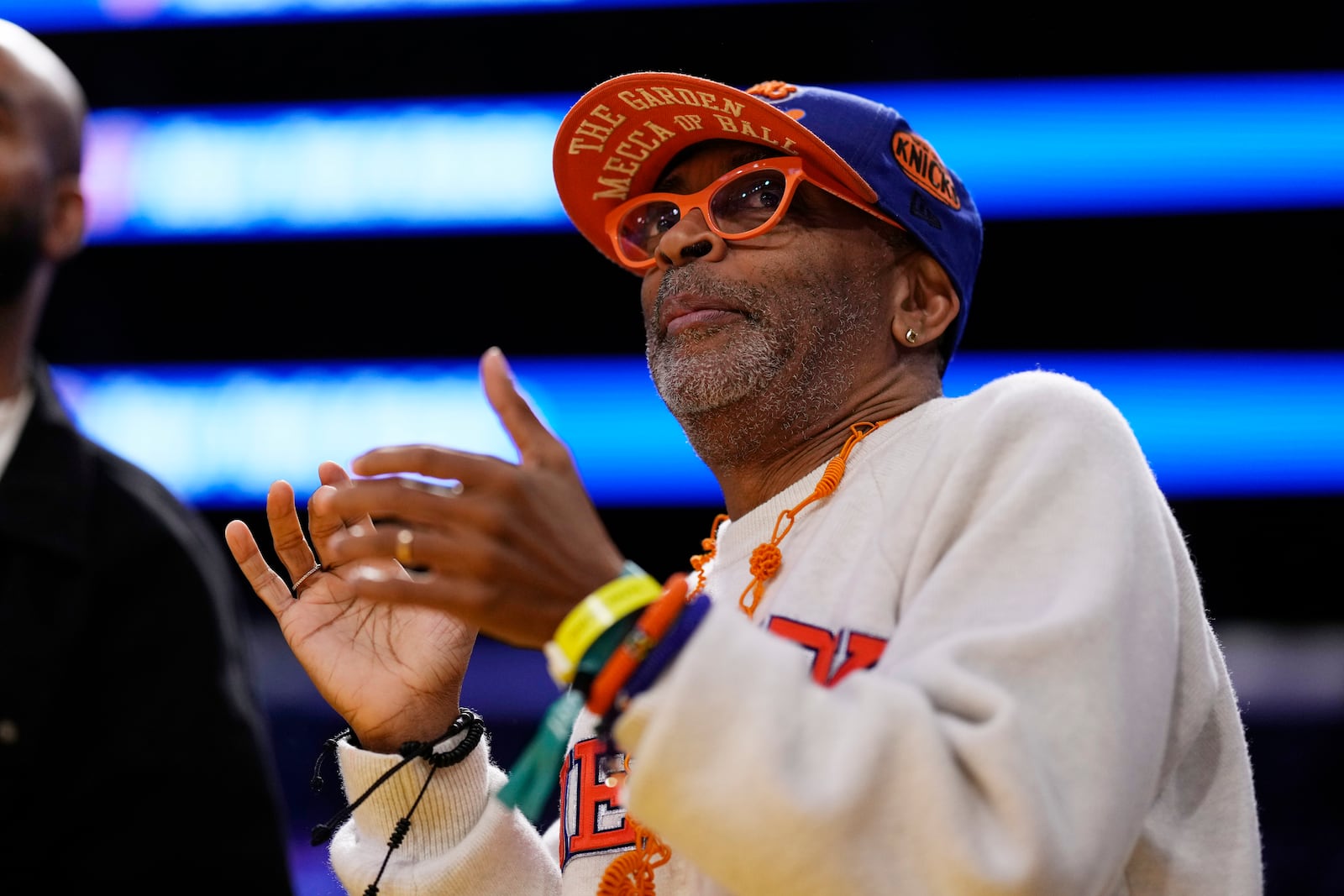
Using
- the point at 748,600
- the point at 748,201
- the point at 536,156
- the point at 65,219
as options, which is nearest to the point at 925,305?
the point at 748,201

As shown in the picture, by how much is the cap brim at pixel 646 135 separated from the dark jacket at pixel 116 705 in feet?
3.63

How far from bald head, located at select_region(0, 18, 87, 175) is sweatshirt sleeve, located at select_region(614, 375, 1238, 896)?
2.02ft

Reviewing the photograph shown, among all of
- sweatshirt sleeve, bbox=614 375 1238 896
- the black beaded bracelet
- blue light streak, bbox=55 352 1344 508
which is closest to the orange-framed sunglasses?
sweatshirt sleeve, bbox=614 375 1238 896

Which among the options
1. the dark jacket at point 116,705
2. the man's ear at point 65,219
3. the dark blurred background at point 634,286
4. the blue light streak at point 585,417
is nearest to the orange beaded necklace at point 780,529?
the dark jacket at point 116,705

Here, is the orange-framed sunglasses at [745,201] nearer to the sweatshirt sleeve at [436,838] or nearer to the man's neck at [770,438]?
the man's neck at [770,438]

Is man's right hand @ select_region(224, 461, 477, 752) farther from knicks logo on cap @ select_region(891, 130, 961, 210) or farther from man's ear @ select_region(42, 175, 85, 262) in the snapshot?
knicks logo on cap @ select_region(891, 130, 961, 210)

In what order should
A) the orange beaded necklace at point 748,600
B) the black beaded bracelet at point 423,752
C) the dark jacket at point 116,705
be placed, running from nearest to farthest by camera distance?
1. the dark jacket at point 116,705
2. the orange beaded necklace at point 748,600
3. the black beaded bracelet at point 423,752

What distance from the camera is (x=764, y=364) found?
1810mm

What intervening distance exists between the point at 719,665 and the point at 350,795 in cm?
87

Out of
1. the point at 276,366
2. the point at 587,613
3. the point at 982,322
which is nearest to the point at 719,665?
the point at 587,613

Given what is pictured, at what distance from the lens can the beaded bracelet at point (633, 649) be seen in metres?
1.13

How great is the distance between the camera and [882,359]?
6.27 ft

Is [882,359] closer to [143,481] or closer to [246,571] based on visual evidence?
[246,571]

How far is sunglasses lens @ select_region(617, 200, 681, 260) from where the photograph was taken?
2.02 meters
